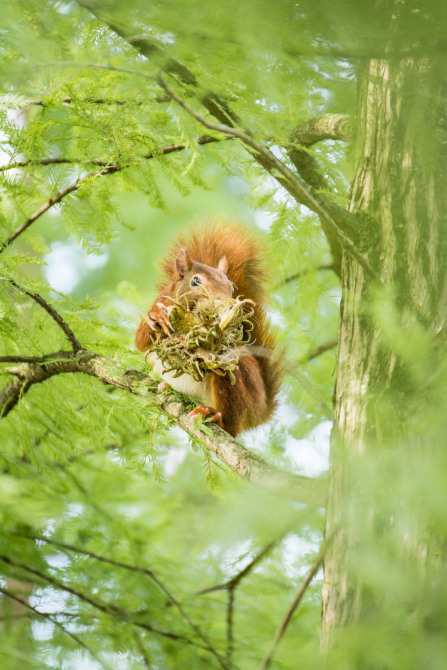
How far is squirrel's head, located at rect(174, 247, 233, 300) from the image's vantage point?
179 cm

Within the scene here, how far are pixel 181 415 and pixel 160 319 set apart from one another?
250mm

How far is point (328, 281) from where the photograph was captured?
2443 millimetres

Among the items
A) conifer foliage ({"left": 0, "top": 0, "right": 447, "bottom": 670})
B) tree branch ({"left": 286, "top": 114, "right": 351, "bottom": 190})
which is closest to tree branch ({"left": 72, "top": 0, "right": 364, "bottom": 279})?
conifer foliage ({"left": 0, "top": 0, "right": 447, "bottom": 670})

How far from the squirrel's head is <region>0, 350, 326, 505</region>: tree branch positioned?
27 cm

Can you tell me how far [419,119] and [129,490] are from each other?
195cm

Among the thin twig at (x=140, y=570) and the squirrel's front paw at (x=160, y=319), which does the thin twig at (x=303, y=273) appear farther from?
the thin twig at (x=140, y=570)

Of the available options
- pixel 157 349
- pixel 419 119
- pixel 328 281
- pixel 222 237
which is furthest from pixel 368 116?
pixel 328 281

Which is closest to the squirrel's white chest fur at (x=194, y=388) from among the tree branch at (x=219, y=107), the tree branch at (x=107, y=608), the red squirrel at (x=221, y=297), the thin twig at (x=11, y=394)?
the red squirrel at (x=221, y=297)

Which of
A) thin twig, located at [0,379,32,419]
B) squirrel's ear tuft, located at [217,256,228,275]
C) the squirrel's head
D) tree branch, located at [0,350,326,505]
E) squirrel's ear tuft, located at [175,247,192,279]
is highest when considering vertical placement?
squirrel's ear tuft, located at [217,256,228,275]

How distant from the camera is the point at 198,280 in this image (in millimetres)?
1844

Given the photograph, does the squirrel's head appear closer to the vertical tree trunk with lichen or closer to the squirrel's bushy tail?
the squirrel's bushy tail

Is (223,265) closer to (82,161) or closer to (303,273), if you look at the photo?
(303,273)

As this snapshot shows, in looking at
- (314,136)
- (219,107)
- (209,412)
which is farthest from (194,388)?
(219,107)

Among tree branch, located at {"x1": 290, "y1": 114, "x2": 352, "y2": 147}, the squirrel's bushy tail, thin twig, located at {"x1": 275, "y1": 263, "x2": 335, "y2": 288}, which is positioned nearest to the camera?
tree branch, located at {"x1": 290, "y1": 114, "x2": 352, "y2": 147}
